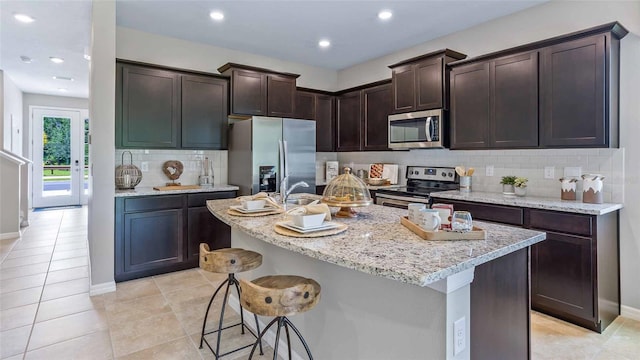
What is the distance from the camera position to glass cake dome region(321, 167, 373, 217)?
6.61 feet


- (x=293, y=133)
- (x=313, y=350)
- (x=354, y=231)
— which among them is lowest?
(x=313, y=350)

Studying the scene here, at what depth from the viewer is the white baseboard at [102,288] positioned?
10.3 feet

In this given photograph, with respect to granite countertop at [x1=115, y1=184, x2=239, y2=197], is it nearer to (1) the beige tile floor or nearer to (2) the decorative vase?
(1) the beige tile floor

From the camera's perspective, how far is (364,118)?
4934 mm

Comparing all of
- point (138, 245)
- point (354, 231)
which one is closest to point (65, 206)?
point (138, 245)

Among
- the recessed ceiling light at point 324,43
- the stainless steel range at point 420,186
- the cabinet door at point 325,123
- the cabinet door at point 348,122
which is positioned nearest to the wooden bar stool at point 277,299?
the stainless steel range at point 420,186

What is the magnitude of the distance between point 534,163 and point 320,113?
2.96 m

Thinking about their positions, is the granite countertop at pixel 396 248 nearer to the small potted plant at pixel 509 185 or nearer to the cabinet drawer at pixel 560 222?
the cabinet drawer at pixel 560 222

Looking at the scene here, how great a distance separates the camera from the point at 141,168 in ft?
13.4

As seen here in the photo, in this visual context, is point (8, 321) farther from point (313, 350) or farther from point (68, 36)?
point (68, 36)

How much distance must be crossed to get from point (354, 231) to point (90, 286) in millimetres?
2802

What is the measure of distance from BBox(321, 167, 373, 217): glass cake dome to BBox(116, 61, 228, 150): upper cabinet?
256 centimetres

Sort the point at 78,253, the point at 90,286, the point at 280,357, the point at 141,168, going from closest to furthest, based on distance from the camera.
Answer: the point at 280,357 → the point at 90,286 → the point at 141,168 → the point at 78,253

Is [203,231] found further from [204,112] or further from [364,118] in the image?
[364,118]
